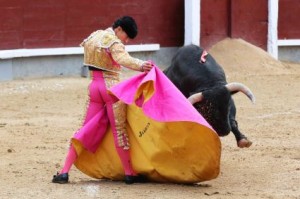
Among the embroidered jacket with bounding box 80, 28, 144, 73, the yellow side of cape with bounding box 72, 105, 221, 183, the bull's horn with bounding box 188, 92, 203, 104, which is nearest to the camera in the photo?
the embroidered jacket with bounding box 80, 28, 144, 73

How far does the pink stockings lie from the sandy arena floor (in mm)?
126

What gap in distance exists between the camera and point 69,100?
9.19 m

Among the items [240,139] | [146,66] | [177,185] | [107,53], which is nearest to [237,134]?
[240,139]

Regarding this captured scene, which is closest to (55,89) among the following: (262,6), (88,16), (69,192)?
(88,16)

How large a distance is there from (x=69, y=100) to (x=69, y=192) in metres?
4.03

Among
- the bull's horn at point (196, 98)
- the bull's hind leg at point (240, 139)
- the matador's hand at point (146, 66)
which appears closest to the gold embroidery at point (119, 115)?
the matador's hand at point (146, 66)

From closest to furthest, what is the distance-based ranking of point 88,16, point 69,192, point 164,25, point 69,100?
1. point 69,192
2. point 69,100
3. point 88,16
4. point 164,25

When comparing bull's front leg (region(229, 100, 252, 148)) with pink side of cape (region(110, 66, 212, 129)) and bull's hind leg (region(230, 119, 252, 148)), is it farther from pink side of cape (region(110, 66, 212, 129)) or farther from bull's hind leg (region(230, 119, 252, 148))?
pink side of cape (region(110, 66, 212, 129))

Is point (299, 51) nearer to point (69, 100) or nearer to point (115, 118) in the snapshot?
point (69, 100)

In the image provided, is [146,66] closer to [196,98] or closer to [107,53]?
[107,53]

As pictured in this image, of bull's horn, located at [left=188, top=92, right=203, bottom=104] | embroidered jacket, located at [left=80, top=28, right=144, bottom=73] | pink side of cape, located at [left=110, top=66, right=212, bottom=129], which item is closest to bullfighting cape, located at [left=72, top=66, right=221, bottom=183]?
pink side of cape, located at [left=110, top=66, right=212, bottom=129]

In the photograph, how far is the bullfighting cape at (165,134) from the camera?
5.32 metres

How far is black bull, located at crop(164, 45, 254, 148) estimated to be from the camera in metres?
5.98

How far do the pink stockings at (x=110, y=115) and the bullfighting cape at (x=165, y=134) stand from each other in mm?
49
